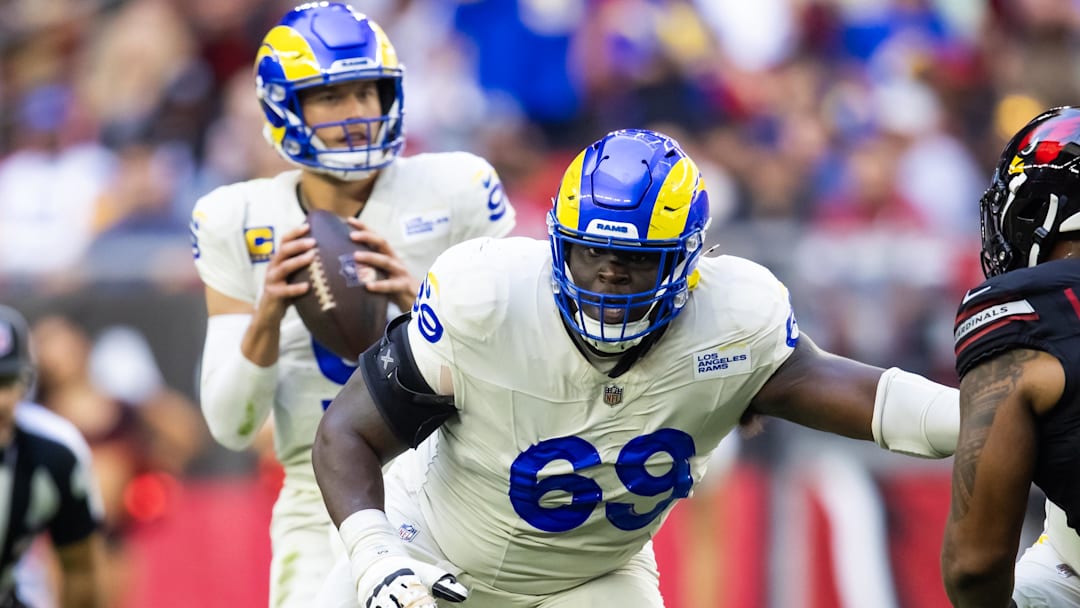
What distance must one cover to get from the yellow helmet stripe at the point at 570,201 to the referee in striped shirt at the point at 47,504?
2633 millimetres

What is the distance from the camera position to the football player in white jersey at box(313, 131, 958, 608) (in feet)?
10.4

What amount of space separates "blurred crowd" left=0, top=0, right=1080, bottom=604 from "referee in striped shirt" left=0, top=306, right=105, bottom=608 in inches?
79.1

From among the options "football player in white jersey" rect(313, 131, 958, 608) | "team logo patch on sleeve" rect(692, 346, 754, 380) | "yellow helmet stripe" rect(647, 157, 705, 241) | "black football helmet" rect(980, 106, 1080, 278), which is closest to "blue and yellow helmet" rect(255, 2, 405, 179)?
"football player in white jersey" rect(313, 131, 958, 608)

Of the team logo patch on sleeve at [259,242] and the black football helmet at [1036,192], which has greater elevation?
the black football helmet at [1036,192]

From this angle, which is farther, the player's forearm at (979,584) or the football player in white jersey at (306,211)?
the football player in white jersey at (306,211)

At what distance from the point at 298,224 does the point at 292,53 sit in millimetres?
466

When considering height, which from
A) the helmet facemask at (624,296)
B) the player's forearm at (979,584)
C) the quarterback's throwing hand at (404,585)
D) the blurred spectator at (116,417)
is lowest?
the blurred spectator at (116,417)

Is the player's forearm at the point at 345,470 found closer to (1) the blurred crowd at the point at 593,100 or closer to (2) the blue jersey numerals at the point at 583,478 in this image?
(2) the blue jersey numerals at the point at 583,478

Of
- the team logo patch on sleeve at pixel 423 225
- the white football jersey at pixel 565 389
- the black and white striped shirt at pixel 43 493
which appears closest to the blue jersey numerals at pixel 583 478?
the white football jersey at pixel 565 389

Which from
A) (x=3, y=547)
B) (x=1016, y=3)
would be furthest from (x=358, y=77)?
(x=1016, y=3)

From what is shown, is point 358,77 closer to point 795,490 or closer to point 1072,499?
point 1072,499

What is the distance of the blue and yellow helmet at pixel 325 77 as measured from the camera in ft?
13.7

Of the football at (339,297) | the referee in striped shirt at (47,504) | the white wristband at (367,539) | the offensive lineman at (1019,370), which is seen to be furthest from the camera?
the referee in striped shirt at (47,504)

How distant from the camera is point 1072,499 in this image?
2.78 metres
